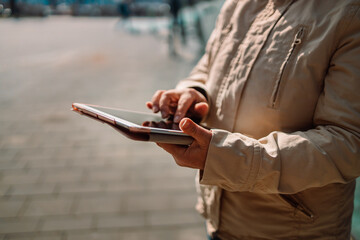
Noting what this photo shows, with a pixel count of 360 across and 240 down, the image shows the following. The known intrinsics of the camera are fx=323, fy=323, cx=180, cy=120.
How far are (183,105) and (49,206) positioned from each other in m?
2.13

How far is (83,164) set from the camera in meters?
3.56

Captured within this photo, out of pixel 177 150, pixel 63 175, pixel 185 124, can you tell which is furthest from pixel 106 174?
pixel 185 124

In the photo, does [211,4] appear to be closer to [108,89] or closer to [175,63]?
[175,63]

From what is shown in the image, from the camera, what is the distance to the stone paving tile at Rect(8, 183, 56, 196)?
3.02 m

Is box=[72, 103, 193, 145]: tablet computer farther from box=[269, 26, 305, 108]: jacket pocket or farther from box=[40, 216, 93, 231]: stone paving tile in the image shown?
box=[40, 216, 93, 231]: stone paving tile

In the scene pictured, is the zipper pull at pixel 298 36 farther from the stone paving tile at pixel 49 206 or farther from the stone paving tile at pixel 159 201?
the stone paving tile at pixel 49 206

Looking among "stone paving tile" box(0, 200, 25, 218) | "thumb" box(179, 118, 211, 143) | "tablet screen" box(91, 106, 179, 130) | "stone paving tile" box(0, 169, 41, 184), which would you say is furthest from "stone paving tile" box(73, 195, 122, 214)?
"thumb" box(179, 118, 211, 143)

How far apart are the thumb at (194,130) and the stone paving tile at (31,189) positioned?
2502mm

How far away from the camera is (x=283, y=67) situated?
41.8 inches

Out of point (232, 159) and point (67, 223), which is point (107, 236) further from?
point (232, 159)

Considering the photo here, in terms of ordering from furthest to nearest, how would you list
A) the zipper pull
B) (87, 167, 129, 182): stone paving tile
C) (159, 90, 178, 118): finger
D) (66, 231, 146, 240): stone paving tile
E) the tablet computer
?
(87, 167, 129, 182): stone paving tile → (66, 231, 146, 240): stone paving tile → (159, 90, 178, 118): finger → the zipper pull → the tablet computer

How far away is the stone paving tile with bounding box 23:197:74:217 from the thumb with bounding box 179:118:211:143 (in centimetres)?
218

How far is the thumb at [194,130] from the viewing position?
0.93 metres

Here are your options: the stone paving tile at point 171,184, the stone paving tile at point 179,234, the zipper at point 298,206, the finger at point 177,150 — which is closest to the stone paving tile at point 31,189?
the stone paving tile at point 171,184
